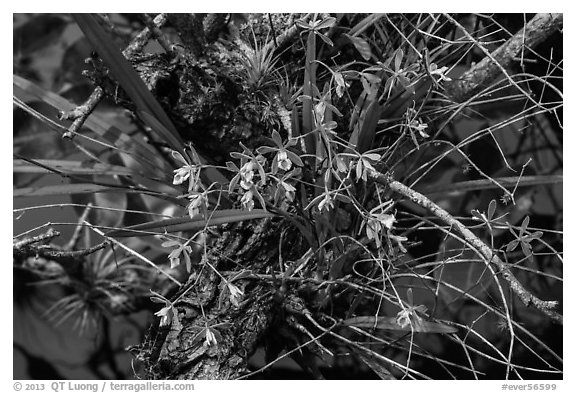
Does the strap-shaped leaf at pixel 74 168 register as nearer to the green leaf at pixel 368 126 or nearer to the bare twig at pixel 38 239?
the bare twig at pixel 38 239

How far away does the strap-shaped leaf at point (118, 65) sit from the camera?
2.32 ft

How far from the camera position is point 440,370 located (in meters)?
0.83

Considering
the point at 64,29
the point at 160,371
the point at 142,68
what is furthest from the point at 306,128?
the point at 64,29

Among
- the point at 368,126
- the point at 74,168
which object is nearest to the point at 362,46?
the point at 368,126

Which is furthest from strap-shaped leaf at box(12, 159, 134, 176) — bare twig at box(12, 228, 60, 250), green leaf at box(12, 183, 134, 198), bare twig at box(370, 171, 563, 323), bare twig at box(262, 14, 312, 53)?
bare twig at box(370, 171, 563, 323)

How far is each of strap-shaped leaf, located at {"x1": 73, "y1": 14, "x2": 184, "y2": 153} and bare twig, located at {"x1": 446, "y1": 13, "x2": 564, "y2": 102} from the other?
0.37 meters

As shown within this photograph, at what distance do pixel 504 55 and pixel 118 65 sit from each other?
0.45 metres

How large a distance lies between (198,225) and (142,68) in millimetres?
201

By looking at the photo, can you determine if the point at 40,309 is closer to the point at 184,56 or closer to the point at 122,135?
the point at 122,135

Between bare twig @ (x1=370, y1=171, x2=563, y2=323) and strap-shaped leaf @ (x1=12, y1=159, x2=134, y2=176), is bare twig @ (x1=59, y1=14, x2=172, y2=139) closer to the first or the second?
strap-shaped leaf @ (x1=12, y1=159, x2=134, y2=176)

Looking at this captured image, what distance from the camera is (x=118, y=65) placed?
71 centimetres

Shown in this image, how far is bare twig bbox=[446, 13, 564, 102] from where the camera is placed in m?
0.76

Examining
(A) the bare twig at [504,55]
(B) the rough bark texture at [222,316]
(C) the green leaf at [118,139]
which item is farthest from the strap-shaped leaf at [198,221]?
(A) the bare twig at [504,55]

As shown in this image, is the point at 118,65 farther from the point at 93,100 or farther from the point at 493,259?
the point at 493,259
